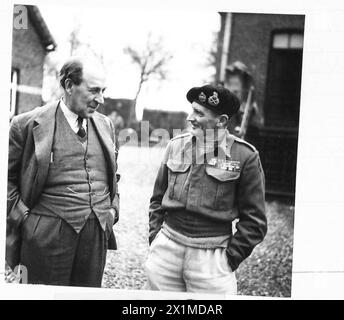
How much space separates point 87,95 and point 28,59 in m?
0.41

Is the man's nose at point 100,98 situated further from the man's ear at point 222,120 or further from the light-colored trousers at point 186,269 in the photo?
the light-colored trousers at point 186,269

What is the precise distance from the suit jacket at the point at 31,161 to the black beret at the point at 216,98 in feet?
1.51

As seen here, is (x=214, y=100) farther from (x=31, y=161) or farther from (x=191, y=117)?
(x=31, y=161)

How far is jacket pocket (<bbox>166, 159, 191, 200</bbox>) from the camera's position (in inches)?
90.4

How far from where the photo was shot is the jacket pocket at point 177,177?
2.30 m

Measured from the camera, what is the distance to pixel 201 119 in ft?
7.57

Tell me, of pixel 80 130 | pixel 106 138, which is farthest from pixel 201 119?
pixel 80 130

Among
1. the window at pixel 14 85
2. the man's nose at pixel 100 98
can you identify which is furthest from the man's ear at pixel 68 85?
the window at pixel 14 85

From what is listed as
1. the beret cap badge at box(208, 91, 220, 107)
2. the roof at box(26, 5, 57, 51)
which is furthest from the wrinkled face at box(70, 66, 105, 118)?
the beret cap badge at box(208, 91, 220, 107)

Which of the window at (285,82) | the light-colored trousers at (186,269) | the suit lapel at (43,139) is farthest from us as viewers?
the window at (285,82)

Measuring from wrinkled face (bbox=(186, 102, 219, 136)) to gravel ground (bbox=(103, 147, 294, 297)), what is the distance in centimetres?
21

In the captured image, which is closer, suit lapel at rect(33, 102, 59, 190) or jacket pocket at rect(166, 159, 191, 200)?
suit lapel at rect(33, 102, 59, 190)

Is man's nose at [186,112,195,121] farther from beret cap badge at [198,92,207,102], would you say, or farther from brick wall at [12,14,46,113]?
brick wall at [12,14,46,113]

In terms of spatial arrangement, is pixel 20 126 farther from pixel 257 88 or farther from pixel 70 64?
pixel 257 88
